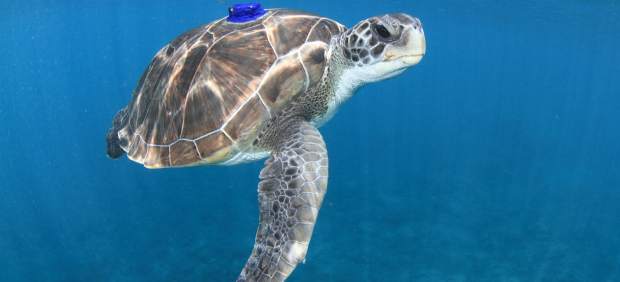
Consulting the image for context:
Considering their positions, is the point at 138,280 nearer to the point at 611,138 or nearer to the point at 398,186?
the point at 398,186

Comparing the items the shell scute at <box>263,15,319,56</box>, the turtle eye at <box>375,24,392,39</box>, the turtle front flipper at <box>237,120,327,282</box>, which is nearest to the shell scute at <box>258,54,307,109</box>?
the shell scute at <box>263,15,319,56</box>

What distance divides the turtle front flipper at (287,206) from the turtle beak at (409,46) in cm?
88

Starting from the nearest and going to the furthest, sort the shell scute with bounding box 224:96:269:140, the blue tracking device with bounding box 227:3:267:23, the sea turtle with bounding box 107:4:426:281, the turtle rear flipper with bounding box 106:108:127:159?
1. the sea turtle with bounding box 107:4:426:281
2. the shell scute with bounding box 224:96:269:140
3. the blue tracking device with bounding box 227:3:267:23
4. the turtle rear flipper with bounding box 106:108:127:159

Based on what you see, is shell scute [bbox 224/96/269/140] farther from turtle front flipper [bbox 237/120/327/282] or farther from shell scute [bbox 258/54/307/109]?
→ turtle front flipper [bbox 237/120/327/282]

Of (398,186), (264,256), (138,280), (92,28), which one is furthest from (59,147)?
(92,28)

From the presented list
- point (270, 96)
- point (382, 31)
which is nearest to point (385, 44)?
point (382, 31)

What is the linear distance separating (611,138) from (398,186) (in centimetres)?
2343

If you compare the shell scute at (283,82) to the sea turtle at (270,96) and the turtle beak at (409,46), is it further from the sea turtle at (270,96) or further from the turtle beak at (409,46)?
the turtle beak at (409,46)

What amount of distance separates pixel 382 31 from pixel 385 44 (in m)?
0.10

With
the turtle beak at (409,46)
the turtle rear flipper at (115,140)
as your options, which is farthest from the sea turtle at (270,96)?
the turtle rear flipper at (115,140)

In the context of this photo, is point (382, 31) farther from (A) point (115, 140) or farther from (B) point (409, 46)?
(A) point (115, 140)

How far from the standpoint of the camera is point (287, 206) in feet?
8.95

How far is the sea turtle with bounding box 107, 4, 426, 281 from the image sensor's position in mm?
2811

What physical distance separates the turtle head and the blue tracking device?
3.35 ft
